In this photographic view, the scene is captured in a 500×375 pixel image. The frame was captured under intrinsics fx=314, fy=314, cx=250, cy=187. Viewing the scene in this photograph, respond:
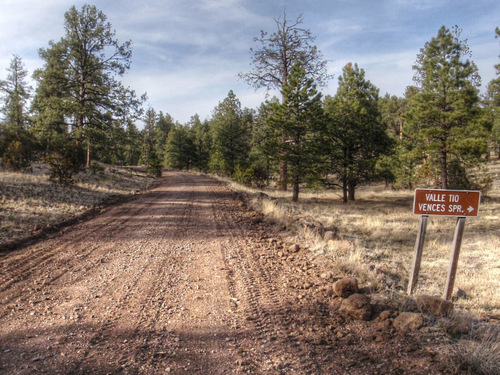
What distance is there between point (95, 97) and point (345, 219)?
66.0ft

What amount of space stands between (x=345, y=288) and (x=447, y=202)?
6.40 ft

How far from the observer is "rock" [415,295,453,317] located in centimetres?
395

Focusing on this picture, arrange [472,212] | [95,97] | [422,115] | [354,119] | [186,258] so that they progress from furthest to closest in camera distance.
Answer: [95,97]
[354,119]
[422,115]
[186,258]
[472,212]

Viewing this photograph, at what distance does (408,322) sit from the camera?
144 inches

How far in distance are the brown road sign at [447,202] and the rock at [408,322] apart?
150cm

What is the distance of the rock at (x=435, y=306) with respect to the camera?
13.0ft

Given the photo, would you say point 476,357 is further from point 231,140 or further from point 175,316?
point 231,140

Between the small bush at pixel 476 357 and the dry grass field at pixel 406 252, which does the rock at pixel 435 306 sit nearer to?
the dry grass field at pixel 406 252

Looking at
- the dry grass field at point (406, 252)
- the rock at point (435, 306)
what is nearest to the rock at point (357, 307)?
the rock at point (435, 306)

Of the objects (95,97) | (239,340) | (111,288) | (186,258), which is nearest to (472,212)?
(239,340)

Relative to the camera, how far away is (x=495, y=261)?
8.79m

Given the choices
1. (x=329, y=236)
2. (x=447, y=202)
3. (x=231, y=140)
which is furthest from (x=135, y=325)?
(x=231, y=140)

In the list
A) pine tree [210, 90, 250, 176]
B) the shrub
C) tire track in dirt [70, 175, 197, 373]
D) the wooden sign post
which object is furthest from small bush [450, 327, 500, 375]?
pine tree [210, 90, 250, 176]

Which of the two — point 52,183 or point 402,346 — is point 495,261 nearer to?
point 402,346
